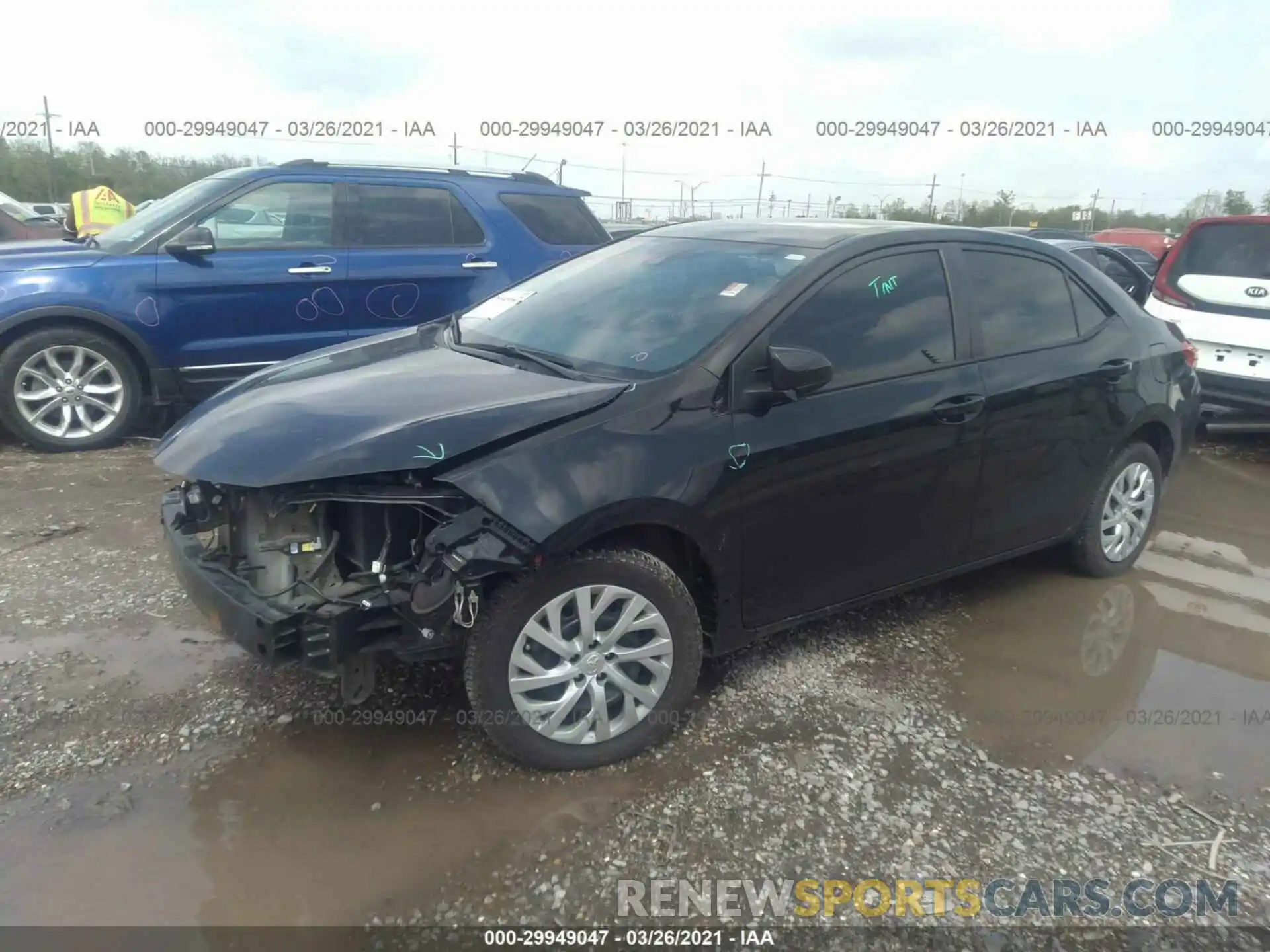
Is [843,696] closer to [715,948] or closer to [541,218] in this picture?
[715,948]

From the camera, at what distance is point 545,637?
111 inches

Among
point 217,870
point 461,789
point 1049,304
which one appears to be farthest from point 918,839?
point 1049,304

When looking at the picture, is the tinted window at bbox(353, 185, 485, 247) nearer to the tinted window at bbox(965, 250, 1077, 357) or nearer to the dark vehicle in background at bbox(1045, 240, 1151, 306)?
the tinted window at bbox(965, 250, 1077, 357)

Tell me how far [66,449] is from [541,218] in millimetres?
3675

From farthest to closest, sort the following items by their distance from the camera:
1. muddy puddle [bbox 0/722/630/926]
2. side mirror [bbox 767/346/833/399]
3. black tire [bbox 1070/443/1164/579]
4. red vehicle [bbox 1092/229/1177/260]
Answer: red vehicle [bbox 1092/229/1177/260] < black tire [bbox 1070/443/1164/579] < side mirror [bbox 767/346/833/399] < muddy puddle [bbox 0/722/630/926]

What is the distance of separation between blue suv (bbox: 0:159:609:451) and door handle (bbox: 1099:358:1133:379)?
10.2ft

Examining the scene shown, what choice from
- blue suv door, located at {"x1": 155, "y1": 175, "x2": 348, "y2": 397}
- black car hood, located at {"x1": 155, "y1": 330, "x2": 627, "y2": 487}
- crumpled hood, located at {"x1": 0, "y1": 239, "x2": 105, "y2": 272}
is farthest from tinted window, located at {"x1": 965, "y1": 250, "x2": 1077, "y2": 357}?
crumpled hood, located at {"x1": 0, "y1": 239, "x2": 105, "y2": 272}

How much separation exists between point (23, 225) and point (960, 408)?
1092 centimetres

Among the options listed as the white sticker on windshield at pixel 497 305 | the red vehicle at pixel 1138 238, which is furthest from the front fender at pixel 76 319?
the red vehicle at pixel 1138 238

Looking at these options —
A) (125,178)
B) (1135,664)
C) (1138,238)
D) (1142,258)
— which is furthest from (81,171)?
(1135,664)

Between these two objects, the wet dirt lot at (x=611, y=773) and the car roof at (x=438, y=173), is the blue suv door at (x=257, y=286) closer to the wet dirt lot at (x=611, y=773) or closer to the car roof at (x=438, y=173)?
the car roof at (x=438, y=173)

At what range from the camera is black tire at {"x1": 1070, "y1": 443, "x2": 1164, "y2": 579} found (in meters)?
4.39

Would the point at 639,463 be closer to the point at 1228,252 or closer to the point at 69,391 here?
the point at 69,391

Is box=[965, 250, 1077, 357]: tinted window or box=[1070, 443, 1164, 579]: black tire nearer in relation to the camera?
box=[965, 250, 1077, 357]: tinted window
